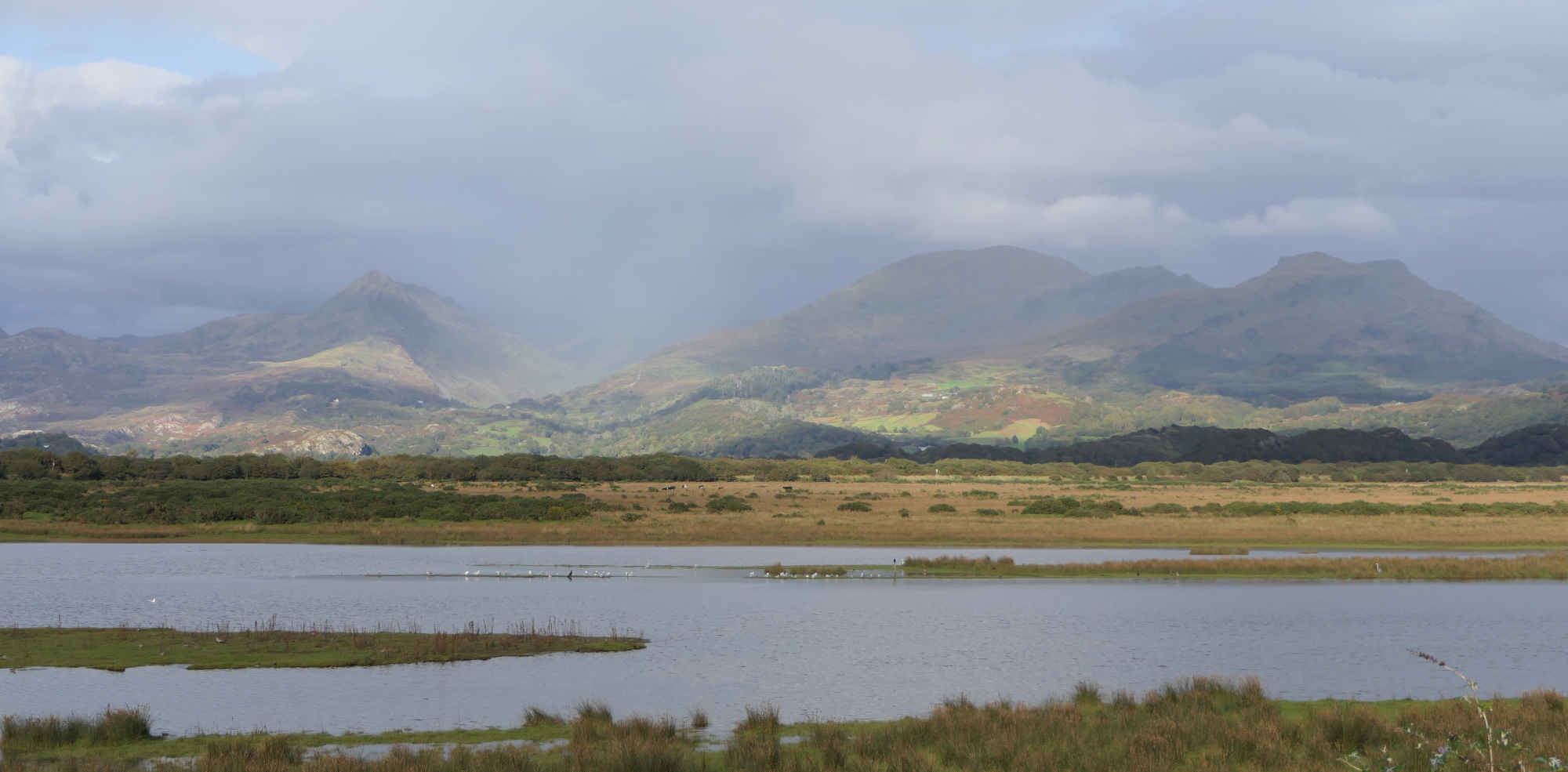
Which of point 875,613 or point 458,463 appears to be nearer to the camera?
point 875,613

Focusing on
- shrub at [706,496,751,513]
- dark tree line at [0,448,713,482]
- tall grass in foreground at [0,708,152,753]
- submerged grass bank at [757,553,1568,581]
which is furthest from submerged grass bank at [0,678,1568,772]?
dark tree line at [0,448,713,482]

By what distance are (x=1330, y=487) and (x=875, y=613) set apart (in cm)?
11193

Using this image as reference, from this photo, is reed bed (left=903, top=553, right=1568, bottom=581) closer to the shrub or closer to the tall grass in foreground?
the shrub

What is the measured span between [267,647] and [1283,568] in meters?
44.1

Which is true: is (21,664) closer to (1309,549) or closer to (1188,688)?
(1188,688)

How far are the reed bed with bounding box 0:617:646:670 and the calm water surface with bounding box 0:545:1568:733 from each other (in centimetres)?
81

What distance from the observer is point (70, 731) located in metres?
22.4

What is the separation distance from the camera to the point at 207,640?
33.9 m

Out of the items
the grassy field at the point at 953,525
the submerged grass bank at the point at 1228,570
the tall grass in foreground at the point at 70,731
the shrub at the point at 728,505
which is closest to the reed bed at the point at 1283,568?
the submerged grass bank at the point at 1228,570

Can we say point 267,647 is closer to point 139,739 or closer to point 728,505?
point 139,739

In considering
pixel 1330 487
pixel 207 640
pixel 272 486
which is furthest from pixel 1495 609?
pixel 1330 487

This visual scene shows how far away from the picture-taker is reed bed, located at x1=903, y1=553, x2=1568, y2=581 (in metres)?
54.3

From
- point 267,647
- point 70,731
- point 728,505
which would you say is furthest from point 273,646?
point 728,505

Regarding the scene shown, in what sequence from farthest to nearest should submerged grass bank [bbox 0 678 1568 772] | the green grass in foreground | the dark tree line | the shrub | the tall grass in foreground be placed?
1. the dark tree line
2. the shrub
3. the green grass in foreground
4. the tall grass in foreground
5. submerged grass bank [bbox 0 678 1568 772]
